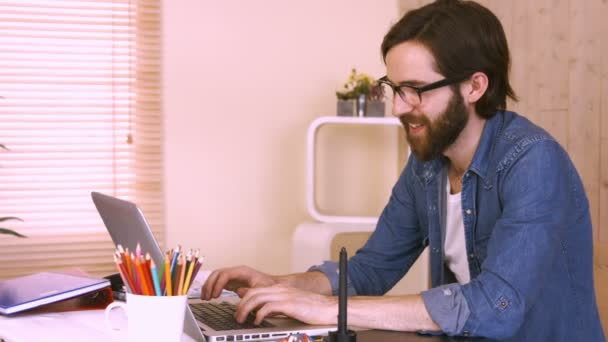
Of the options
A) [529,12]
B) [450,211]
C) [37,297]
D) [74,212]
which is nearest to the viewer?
[37,297]

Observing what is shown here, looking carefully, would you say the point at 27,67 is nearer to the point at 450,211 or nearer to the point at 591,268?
the point at 450,211

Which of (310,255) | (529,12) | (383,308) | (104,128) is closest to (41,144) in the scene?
(104,128)

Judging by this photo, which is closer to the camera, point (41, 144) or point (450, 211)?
point (450, 211)

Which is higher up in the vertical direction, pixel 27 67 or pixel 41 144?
pixel 27 67

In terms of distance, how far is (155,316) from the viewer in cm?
128

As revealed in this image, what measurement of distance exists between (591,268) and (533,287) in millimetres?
282

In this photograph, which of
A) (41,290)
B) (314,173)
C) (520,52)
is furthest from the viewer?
(314,173)

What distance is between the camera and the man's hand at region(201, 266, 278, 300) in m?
1.91

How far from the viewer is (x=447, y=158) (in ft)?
6.53

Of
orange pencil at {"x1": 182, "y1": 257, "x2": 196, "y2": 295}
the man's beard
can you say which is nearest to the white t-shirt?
the man's beard

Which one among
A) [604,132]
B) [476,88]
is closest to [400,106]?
[476,88]

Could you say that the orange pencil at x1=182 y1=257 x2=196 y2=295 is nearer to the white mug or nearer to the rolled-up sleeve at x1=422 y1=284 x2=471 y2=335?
the white mug

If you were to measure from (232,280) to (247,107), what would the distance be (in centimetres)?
232

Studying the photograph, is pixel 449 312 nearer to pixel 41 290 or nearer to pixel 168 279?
pixel 168 279
